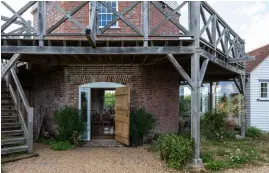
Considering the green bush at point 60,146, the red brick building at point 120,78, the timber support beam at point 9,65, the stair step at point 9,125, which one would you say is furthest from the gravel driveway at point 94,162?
the timber support beam at point 9,65

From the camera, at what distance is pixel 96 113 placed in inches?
552

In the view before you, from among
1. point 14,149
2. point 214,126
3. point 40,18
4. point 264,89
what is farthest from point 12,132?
point 264,89

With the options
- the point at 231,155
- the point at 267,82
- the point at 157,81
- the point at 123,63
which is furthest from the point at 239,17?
the point at 231,155

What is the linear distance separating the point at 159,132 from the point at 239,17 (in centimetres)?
796

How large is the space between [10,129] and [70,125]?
1.93 metres

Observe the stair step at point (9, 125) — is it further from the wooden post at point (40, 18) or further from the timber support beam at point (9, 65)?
the wooden post at point (40, 18)

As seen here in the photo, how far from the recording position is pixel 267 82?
15594mm

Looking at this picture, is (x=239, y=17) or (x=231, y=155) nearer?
(x=231, y=155)

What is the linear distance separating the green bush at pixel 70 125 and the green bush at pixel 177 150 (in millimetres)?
3476

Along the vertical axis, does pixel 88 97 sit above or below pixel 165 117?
above

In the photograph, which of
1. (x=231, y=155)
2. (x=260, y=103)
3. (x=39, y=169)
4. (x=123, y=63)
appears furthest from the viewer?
(x=260, y=103)

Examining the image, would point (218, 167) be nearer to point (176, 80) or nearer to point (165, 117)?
point (165, 117)

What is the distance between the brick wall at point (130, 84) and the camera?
1004cm

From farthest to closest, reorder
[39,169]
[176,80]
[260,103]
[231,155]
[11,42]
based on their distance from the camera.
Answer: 1. [260,103]
2. [176,80]
3. [231,155]
4. [11,42]
5. [39,169]
